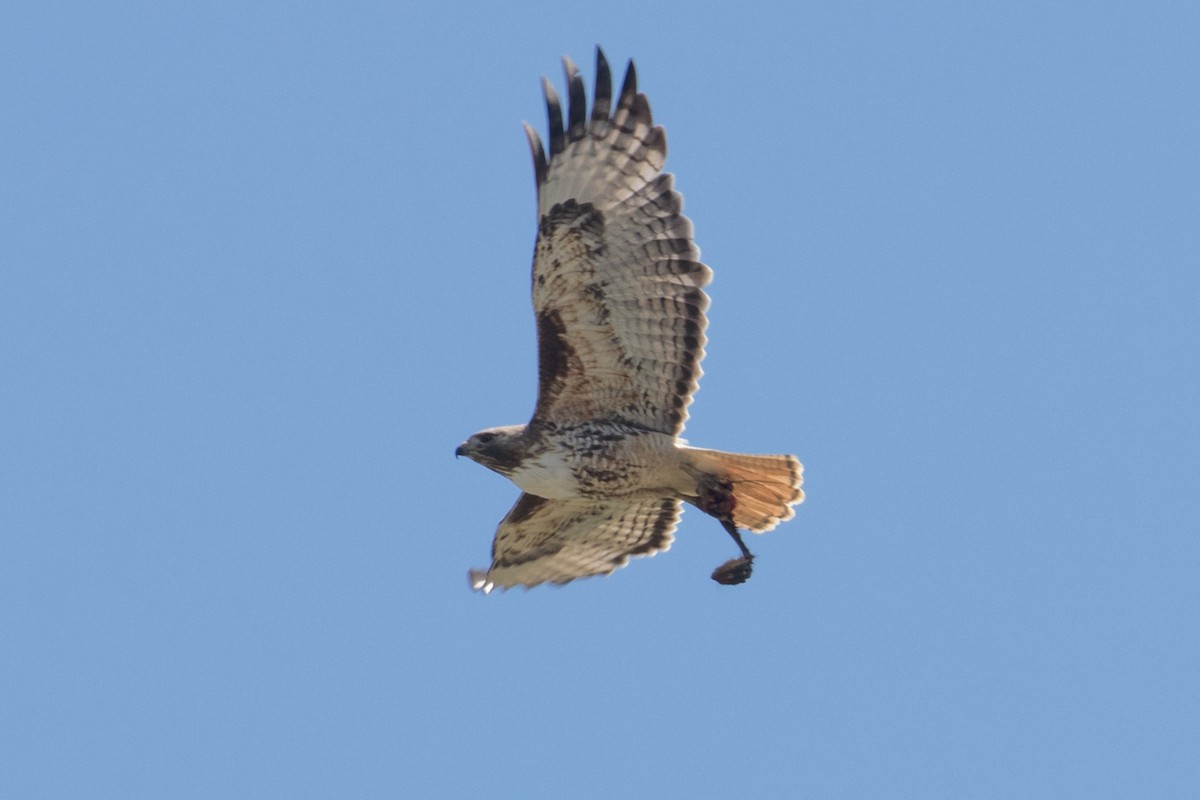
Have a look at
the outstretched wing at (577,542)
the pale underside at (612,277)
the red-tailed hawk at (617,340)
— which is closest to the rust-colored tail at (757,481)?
the red-tailed hawk at (617,340)

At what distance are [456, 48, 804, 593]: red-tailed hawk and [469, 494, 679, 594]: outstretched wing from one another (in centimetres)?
69

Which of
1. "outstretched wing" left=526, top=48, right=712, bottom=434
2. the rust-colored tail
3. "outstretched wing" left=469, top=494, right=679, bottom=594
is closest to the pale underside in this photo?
"outstretched wing" left=526, top=48, right=712, bottom=434

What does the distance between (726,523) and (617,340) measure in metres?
1.22

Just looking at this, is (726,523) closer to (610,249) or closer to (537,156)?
(610,249)

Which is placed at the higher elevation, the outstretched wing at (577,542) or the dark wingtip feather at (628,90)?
the dark wingtip feather at (628,90)

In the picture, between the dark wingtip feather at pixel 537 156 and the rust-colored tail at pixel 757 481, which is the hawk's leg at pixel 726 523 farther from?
the dark wingtip feather at pixel 537 156

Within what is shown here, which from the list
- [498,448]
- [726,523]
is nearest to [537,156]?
[498,448]

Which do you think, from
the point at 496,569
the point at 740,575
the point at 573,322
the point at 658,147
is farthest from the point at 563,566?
the point at 658,147

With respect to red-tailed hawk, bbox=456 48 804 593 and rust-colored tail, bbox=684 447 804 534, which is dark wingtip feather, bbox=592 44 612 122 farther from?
rust-colored tail, bbox=684 447 804 534

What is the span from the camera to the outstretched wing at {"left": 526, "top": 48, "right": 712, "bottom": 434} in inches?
392

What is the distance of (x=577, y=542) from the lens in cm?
1156

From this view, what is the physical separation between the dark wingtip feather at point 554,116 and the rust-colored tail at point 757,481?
66.9 inches

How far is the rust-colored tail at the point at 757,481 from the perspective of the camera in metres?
10.3

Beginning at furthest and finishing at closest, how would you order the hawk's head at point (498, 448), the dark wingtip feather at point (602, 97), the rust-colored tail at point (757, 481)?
the hawk's head at point (498, 448)
the rust-colored tail at point (757, 481)
the dark wingtip feather at point (602, 97)
